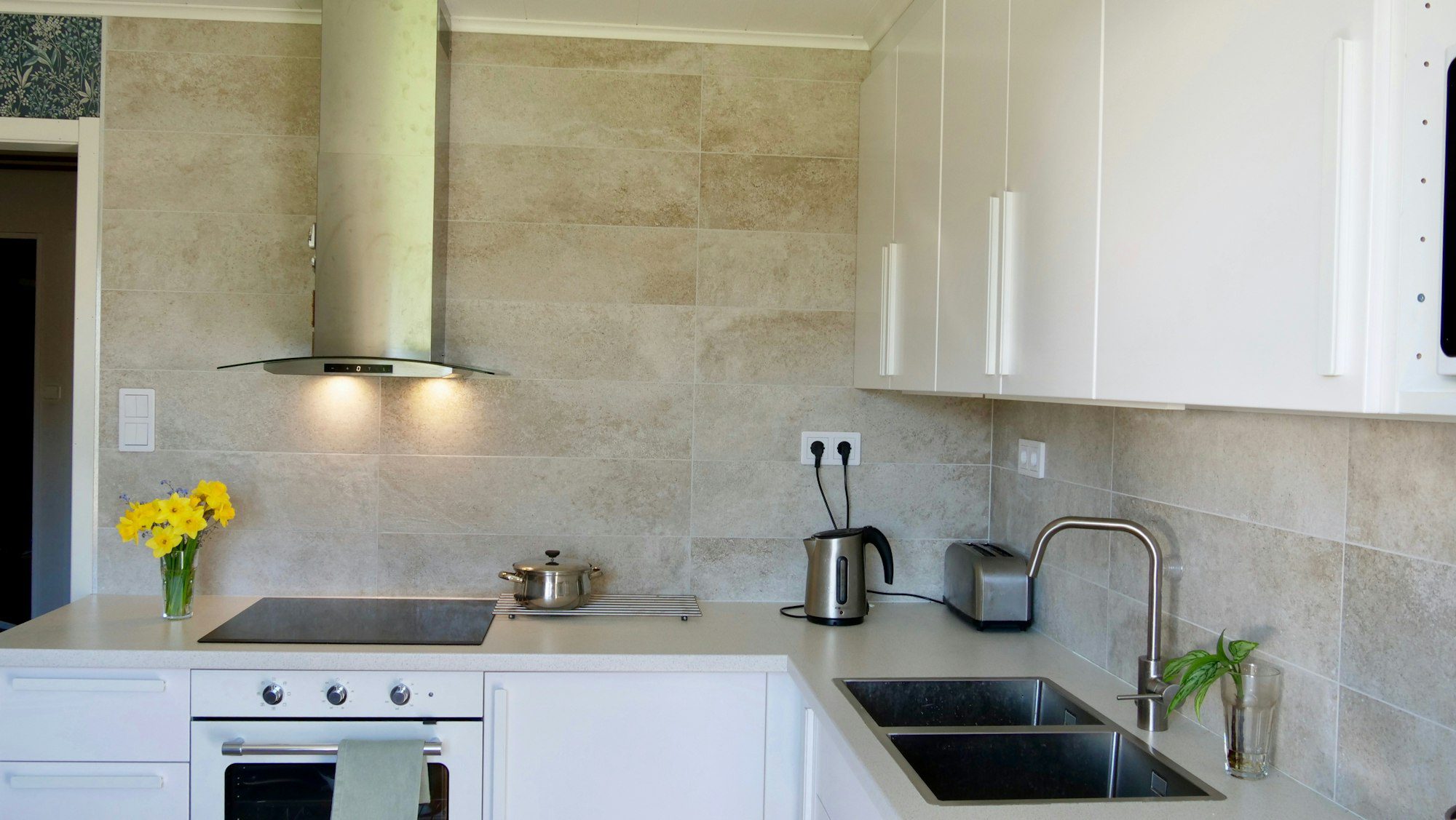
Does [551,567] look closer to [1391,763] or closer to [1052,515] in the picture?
[1052,515]

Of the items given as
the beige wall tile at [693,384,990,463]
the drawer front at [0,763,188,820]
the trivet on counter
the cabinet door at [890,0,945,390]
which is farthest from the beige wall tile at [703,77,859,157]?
the drawer front at [0,763,188,820]

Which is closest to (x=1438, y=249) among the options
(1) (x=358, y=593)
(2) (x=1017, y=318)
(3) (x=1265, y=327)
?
(3) (x=1265, y=327)

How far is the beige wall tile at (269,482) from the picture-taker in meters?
2.70

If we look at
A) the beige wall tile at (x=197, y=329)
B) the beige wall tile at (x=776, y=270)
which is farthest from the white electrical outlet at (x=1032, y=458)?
the beige wall tile at (x=197, y=329)

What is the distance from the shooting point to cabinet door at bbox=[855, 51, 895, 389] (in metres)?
2.51

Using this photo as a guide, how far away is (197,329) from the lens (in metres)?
2.70

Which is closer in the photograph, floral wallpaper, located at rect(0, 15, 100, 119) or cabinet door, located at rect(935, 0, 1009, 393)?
cabinet door, located at rect(935, 0, 1009, 393)

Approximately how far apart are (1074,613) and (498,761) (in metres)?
1.33

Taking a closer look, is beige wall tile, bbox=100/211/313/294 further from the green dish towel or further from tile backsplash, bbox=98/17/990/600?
the green dish towel

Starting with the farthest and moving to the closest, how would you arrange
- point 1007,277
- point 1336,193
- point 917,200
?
point 917,200, point 1007,277, point 1336,193

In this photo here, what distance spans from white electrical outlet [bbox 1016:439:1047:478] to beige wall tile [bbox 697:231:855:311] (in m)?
0.62

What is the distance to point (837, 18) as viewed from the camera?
2.67m

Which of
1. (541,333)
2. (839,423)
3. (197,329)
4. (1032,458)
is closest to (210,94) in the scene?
(197,329)

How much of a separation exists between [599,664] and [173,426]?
1.39m
